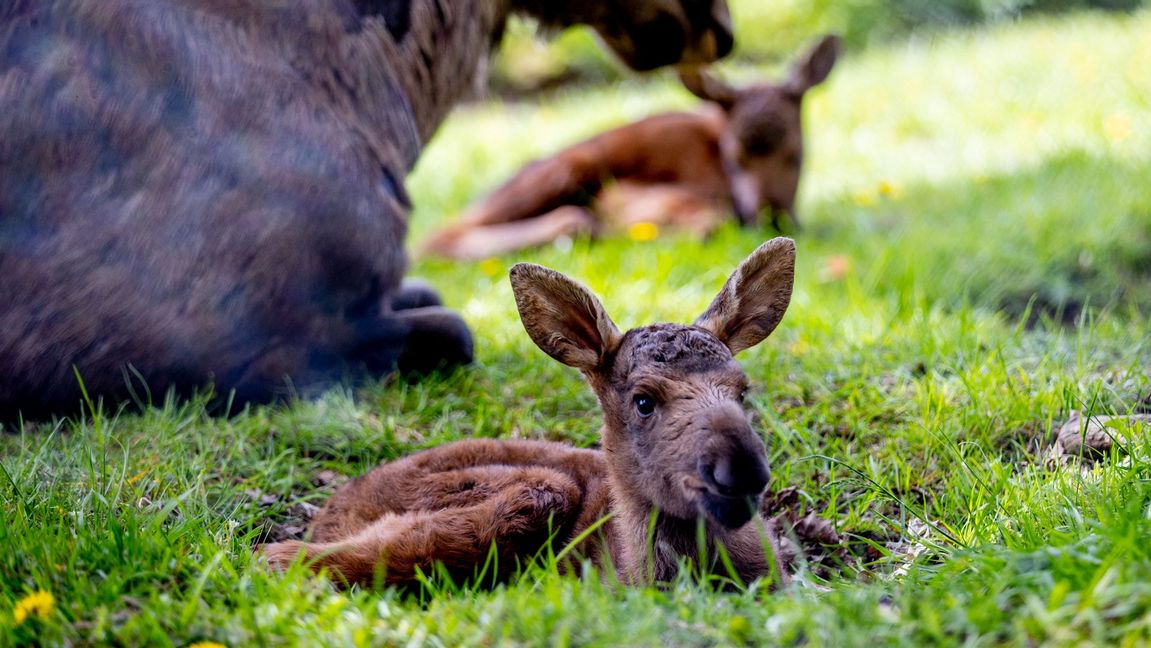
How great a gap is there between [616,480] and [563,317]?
50cm

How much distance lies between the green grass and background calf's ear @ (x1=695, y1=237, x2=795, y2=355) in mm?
462

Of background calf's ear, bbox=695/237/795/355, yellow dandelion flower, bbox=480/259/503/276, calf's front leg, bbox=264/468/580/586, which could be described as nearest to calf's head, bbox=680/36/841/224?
yellow dandelion flower, bbox=480/259/503/276

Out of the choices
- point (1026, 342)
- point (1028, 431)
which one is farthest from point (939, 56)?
point (1028, 431)

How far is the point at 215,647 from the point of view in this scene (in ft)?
8.33

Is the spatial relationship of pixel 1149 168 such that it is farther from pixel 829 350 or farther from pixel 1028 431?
pixel 1028 431

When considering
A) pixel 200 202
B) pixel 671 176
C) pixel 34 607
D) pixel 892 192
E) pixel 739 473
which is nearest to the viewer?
pixel 34 607

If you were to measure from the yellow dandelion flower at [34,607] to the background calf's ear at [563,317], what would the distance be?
1437mm

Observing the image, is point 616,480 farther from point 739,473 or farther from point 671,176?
point 671,176

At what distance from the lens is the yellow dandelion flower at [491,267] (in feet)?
22.3

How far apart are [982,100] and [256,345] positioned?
7.27 meters

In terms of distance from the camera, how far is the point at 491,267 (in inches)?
271

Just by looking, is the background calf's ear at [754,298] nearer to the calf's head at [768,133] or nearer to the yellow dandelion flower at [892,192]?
the calf's head at [768,133]

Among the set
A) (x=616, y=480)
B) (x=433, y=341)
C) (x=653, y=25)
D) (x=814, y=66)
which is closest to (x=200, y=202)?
(x=433, y=341)

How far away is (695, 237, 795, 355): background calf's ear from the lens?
354cm
